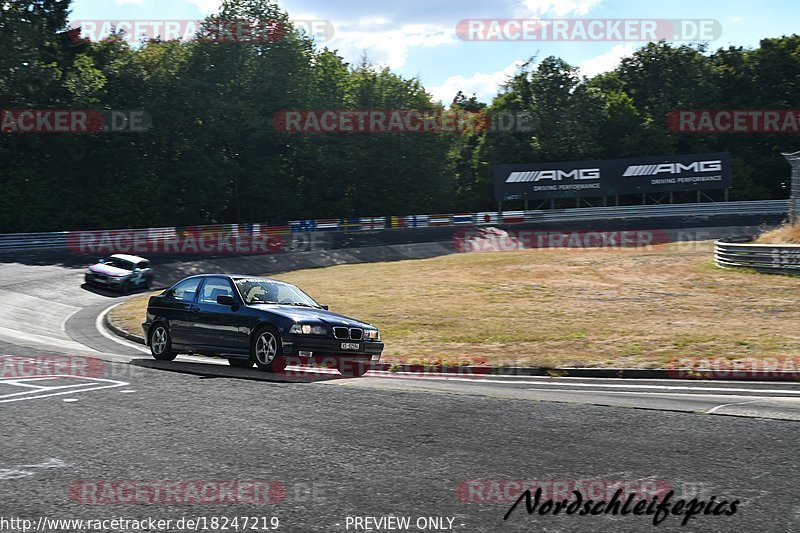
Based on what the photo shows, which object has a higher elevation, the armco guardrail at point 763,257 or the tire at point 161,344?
the armco guardrail at point 763,257

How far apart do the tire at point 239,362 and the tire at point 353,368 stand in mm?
1490

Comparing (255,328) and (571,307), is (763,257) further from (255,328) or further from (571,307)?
(255,328)

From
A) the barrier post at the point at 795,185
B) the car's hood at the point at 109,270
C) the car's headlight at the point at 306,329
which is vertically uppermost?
the barrier post at the point at 795,185

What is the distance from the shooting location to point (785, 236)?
Answer: 30047 mm

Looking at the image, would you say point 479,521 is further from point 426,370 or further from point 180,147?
point 180,147

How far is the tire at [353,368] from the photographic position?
1391 cm

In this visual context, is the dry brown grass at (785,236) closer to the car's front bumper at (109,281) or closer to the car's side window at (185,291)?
the car's side window at (185,291)

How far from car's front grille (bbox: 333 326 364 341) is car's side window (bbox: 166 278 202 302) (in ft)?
9.74

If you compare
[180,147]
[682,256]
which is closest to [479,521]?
[682,256]

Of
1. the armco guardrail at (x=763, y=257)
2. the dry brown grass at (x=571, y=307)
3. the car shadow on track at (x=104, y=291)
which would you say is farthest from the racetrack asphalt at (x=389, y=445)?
the car shadow on track at (x=104, y=291)

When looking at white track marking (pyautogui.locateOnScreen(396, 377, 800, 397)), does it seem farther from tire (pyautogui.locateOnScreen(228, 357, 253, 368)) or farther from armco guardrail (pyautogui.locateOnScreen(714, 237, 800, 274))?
armco guardrail (pyautogui.locateOnScreen(714, 237, 800, 274))

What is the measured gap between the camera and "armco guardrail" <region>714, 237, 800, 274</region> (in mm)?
27188

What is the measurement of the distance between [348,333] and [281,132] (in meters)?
49.0

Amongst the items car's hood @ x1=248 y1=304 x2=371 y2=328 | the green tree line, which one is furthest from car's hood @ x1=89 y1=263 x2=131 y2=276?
car's hood @ x1=248 y1=304 x2=371 y2=328
